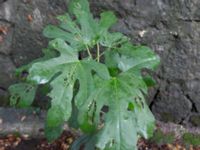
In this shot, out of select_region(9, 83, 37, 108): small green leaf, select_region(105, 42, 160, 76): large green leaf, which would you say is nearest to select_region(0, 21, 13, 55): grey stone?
select_region(9, 83, 37, 108): small green leaf

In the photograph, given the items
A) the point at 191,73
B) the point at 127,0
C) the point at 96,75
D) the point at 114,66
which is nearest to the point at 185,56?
the point at 191,73

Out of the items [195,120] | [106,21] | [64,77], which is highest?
[106,21]

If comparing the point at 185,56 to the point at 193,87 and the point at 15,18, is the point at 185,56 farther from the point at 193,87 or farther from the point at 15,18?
the point at 15,18

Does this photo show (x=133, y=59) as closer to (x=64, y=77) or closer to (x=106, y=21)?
(x=106, y=21)

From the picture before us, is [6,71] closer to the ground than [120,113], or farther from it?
farther from it

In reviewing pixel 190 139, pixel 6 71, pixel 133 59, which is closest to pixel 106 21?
pixel 133 59

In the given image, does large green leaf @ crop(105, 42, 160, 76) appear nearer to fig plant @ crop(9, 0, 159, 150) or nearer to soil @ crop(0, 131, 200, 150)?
fig plant @ crop(9, 0, 159, 150)
